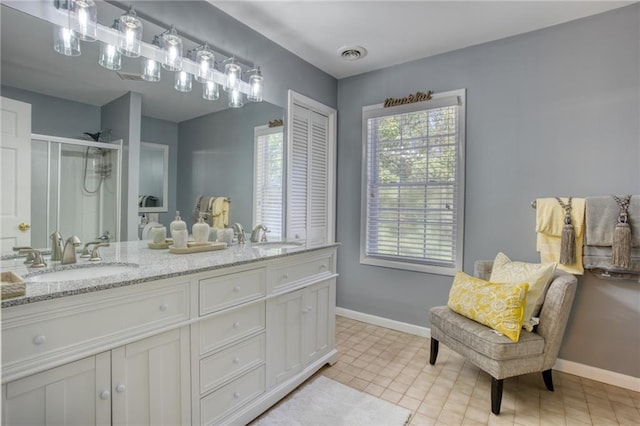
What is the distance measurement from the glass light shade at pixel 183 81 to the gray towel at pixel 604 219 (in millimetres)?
2760

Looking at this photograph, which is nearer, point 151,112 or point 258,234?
point 151,112

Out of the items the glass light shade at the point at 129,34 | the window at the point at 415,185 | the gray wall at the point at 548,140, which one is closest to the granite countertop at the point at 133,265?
the glass light shade at the point at 129,34

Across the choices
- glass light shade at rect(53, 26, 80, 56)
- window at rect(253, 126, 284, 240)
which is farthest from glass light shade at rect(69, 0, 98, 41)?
window at rect(253, 126, 284, 240)

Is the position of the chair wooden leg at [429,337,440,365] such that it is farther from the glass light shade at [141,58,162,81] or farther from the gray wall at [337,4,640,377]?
the glass light shade at [141,58,162,81]

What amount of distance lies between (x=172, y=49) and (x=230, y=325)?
5.33 ft

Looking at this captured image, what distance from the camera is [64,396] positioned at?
1062 mm

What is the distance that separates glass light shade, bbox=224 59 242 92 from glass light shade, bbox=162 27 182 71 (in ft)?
1.18

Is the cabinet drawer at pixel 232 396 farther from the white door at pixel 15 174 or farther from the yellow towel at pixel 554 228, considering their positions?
the yellow towel at pixel 554 228

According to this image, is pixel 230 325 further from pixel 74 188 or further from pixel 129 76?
pixel 129 76

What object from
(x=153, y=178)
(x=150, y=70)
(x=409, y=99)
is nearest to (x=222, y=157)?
(x=153, y=178)

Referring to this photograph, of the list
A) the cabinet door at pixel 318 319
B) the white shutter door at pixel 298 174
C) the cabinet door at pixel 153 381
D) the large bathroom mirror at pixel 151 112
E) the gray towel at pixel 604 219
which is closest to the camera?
the cabinet door at pixel 153 381

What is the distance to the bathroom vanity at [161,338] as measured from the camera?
1004mm

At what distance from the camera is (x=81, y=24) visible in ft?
5.07

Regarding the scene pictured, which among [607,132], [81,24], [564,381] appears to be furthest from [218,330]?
[607,132]
